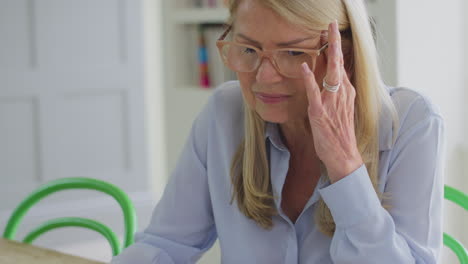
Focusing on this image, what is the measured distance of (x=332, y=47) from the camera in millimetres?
1347

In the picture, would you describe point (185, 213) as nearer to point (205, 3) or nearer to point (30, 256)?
point (30, 256)

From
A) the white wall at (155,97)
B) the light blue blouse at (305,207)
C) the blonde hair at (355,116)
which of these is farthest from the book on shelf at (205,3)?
the blonde hair at (355,116)

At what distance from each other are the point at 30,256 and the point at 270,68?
593 millimetres

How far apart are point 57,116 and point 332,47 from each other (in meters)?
2.79

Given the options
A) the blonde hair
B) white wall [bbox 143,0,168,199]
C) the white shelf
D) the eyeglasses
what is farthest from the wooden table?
white wall [bbox 143,0,168,199]

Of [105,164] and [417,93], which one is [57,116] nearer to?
[105,164]

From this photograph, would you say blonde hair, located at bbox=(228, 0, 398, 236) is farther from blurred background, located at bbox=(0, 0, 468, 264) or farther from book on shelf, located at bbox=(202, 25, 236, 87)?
book on shelf, located at bbox=(202, 25, 236, 87)

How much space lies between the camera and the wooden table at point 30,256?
1.52m

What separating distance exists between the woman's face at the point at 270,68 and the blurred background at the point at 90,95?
2.20 metres

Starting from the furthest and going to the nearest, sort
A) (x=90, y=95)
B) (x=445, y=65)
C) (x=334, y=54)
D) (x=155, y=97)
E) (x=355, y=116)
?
1. (x=155, y=97)
2. (x=90, y=95)
3. (x=445, y=65)
4. (x=355, y=116)
5. (x=334, y=54)

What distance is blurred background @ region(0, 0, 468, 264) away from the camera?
3.82m

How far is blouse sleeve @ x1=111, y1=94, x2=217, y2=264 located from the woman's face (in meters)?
0.23

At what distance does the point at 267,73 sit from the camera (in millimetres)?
1403

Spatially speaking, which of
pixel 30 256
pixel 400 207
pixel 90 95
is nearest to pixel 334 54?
pixel 400 207
